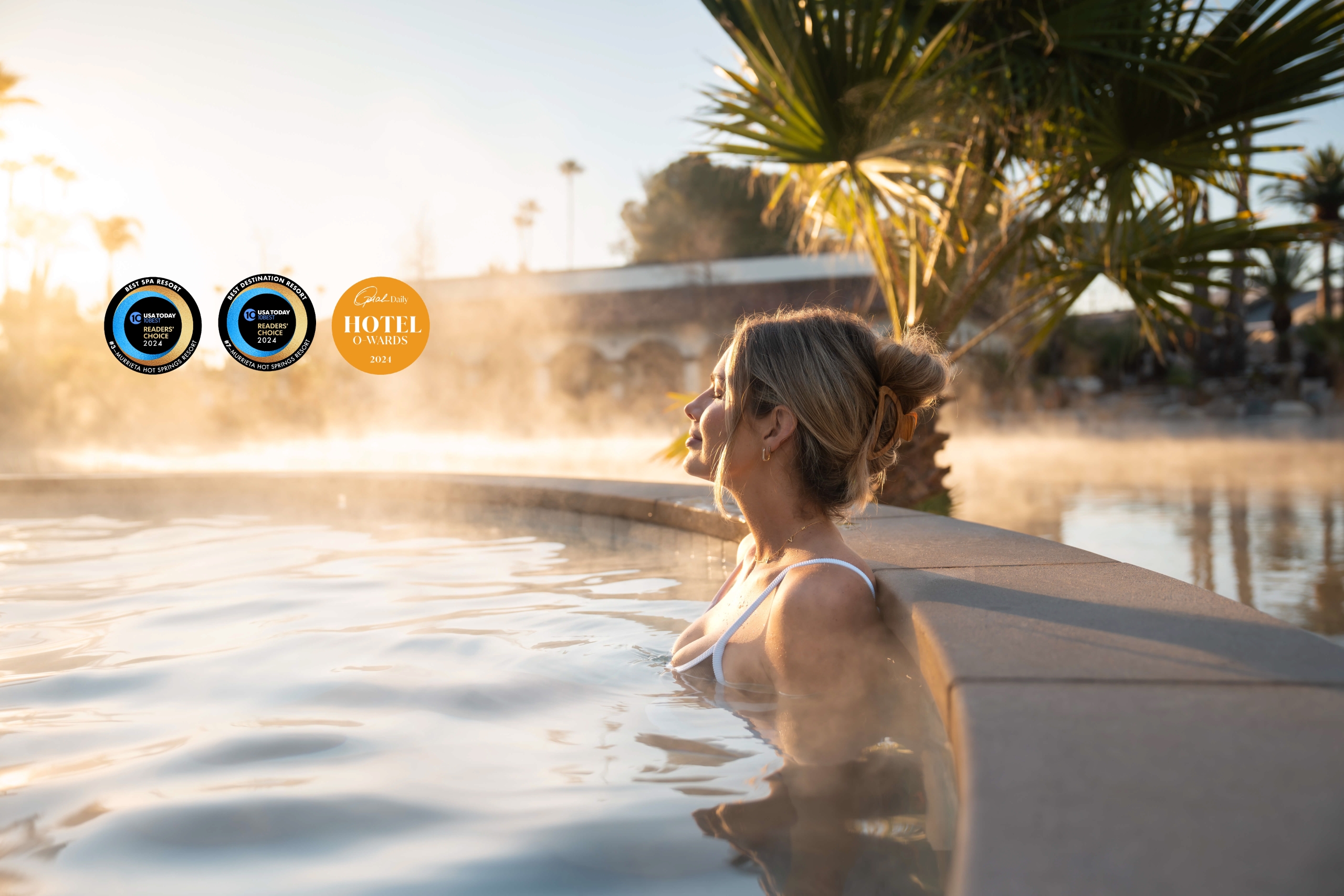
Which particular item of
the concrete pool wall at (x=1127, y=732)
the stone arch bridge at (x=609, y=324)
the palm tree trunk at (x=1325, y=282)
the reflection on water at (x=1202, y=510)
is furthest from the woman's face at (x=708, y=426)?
the palm tree trunk at (x=1325, y=282)

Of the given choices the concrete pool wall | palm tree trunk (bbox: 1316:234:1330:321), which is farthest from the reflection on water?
palm tree trunk (bbox: 1316:234:1330:321)

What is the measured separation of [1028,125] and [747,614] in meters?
3.53

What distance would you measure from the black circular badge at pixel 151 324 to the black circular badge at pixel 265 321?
0.72 feet

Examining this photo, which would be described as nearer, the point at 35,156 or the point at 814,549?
the point at 814,549

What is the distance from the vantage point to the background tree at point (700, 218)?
29.7m

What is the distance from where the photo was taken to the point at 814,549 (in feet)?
6.54

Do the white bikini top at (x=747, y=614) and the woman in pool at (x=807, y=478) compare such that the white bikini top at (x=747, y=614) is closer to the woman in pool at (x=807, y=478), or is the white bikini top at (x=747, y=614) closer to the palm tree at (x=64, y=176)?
the woman in pool at (x=807, y=478)

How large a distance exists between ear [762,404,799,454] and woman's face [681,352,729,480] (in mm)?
99

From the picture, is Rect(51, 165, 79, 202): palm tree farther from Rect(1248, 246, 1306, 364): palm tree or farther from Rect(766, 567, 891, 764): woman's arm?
Rect(1248, 246, 1306, 364): palm tree

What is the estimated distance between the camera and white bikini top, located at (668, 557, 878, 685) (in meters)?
1.92

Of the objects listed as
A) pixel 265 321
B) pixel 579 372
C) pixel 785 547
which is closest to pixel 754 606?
pixel 785 547

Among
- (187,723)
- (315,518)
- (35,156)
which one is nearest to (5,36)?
(315,518)

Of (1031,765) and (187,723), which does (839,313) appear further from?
(187,723)

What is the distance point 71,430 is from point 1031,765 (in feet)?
60.9
